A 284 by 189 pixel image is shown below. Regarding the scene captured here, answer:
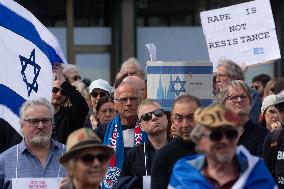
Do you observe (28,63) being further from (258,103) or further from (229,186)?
(229,186)

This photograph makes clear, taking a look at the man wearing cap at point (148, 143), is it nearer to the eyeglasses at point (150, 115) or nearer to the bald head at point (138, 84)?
the eyeglasses at point (150, 115)

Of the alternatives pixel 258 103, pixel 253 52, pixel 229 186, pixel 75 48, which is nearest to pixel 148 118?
pixel 258 103

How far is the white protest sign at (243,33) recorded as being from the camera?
1308 cm

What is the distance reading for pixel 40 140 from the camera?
8.70 m

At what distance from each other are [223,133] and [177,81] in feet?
11.9

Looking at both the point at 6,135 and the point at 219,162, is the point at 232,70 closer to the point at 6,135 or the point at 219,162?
the point at 6,135

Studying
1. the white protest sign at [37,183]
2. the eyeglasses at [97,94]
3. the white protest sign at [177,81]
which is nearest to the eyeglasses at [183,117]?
the white protest sign at [37,183]

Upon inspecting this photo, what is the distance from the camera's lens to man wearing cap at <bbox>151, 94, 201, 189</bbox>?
799 centimetres

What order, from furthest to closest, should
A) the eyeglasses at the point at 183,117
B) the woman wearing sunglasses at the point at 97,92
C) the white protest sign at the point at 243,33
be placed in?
the white protest sign at the point at 243,33 < the woman wearing sunglasses at the point at 97,92 < the eyeglasses at the point at 183,117

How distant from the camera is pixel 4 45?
34.7ft

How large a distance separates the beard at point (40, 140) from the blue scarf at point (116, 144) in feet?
2.59

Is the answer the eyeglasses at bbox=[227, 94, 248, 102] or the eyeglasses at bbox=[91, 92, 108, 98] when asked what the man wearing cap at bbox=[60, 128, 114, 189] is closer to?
the eyeglasses at bbox=[227, 94, 248, 102]

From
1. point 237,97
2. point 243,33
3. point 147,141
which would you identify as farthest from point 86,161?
point 243,33

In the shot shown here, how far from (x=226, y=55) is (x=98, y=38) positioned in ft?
22.3
